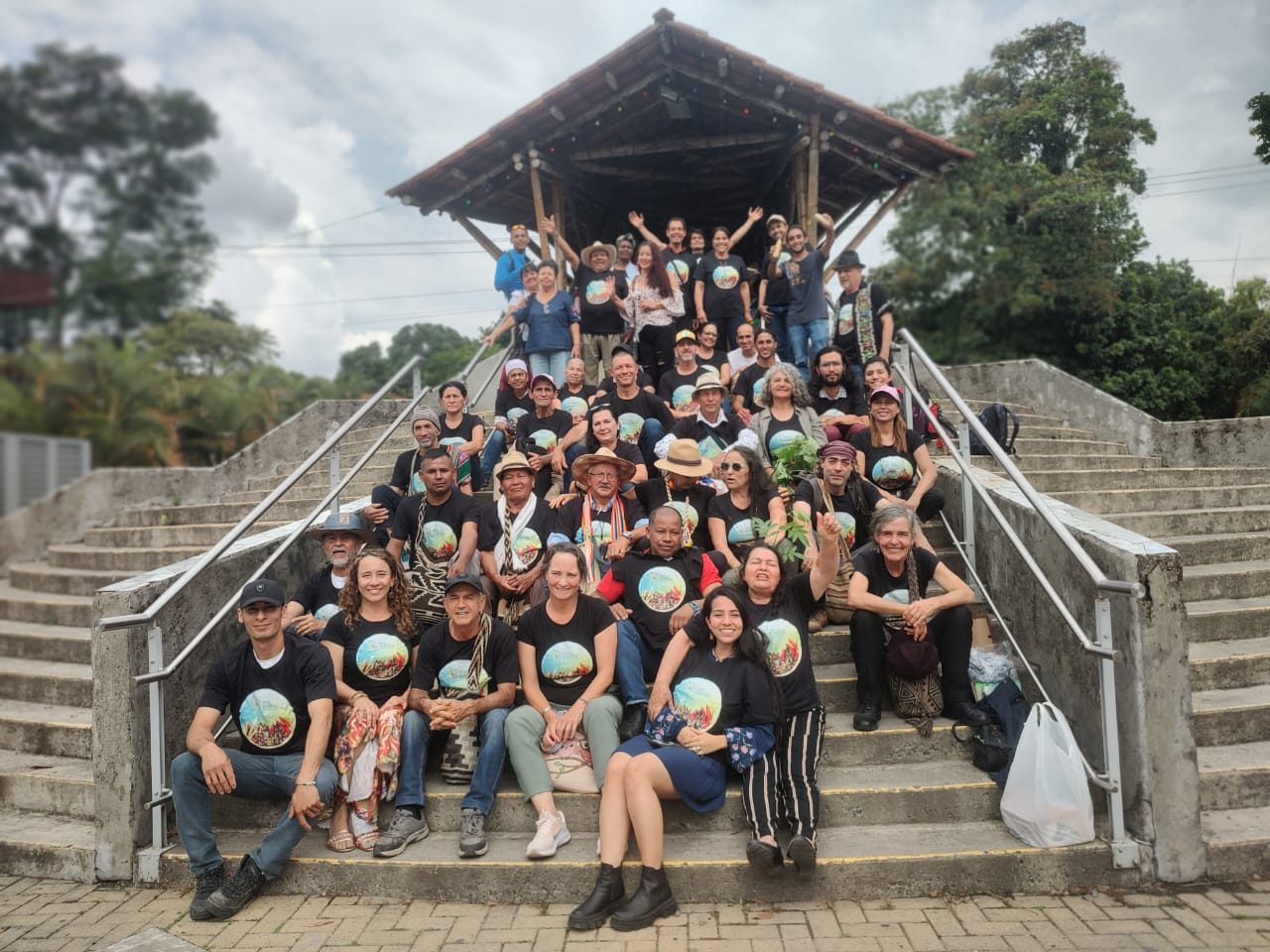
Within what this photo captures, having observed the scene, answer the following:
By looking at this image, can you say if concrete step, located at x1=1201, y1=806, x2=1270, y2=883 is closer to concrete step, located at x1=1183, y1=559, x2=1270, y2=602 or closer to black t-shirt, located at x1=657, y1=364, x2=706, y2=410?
concrete step, located at x1=1183, y1=559, x2=1270, y2=602

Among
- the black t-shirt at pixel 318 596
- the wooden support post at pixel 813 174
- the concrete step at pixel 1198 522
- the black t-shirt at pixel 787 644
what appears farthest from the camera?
the wooden support post at pixel 813 174

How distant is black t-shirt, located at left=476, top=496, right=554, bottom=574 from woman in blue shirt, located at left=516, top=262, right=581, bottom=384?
284 centimetres

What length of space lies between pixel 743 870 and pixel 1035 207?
65.3 feet

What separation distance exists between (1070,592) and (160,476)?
9.27 metres

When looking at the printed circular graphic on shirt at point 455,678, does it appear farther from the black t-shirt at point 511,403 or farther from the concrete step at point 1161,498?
the concrete step at point 1161,498

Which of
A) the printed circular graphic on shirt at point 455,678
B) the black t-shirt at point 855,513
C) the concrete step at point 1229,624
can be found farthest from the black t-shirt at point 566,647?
the concrete step at point 1229,624

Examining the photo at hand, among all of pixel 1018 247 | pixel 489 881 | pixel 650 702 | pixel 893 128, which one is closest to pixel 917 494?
pixel 650 702

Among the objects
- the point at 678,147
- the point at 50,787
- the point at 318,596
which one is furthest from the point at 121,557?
the point at 678,147

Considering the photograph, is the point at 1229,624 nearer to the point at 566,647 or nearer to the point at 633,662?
the point at 633,662

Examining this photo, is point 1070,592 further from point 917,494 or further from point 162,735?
point 162,735

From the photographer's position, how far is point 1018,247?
19688mm

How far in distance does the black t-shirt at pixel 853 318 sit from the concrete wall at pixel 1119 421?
3453 millimetres

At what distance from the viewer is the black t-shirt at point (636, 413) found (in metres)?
6.26

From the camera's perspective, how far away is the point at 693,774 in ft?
11.7
